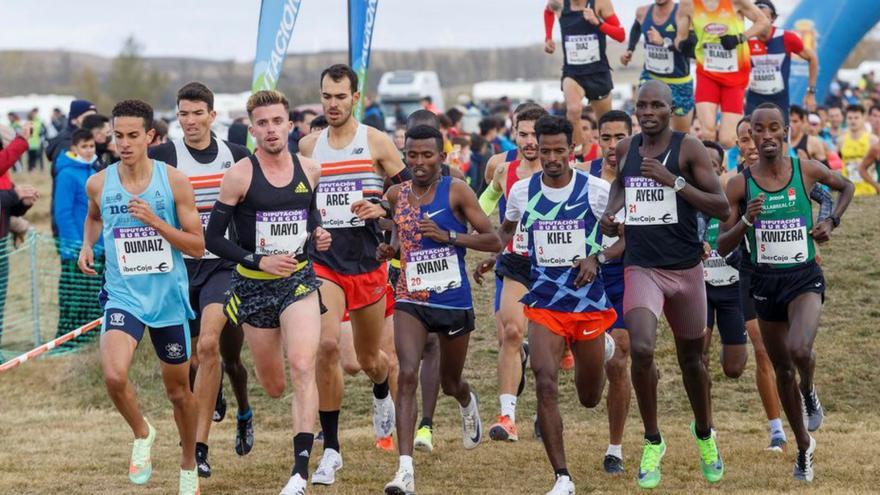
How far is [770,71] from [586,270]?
8.07 meters

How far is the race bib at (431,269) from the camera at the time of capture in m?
8.51

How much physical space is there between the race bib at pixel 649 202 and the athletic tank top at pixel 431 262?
3.53ft

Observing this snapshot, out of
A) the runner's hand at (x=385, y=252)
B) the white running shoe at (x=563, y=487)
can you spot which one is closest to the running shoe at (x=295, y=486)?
the white running shoe at (x=563, y=487)

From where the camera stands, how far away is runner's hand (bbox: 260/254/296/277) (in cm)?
810

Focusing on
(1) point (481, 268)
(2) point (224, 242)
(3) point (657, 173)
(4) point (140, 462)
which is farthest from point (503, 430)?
(2) point (224, 242)

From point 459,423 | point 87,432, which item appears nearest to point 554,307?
point 459,423

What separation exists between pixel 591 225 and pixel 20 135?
→ 255 inches

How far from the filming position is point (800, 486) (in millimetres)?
8602

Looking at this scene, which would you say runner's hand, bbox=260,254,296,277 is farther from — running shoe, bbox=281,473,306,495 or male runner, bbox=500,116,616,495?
male runner, bbox=500,116,616,495

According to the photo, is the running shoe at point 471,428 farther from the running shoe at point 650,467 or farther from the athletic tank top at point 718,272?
the athletic tank top at point 718,272

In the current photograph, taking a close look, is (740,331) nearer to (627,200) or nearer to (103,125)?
(627,200)

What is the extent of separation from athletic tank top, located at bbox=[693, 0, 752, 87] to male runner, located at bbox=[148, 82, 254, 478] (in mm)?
6334

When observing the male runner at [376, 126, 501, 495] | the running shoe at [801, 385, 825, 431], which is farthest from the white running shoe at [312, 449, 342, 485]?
the running shoe at [801, 385, 825, 431]

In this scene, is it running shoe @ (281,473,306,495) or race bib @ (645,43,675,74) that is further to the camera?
race bib @ (645,43,675,74)
